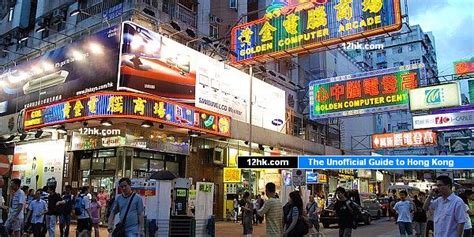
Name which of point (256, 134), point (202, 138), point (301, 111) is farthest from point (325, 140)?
point (202, 138)

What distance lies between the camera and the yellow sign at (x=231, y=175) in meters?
24.1

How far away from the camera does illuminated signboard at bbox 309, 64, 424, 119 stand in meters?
20.5

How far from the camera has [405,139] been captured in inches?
1350

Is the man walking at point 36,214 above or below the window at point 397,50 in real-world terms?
below

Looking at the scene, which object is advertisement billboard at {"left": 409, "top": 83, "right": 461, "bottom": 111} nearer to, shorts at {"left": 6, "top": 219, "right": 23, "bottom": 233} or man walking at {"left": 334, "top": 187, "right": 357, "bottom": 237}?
man walking at {"left": 334, "top": 187, "right": 357, "bottom": 237}

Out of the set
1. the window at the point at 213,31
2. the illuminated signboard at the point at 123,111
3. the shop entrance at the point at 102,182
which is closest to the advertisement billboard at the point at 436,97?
the illuminated signboard at the point at 123,111

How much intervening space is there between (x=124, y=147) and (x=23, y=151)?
28.0ft

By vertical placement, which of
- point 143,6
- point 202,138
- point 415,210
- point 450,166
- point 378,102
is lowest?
point 415,210

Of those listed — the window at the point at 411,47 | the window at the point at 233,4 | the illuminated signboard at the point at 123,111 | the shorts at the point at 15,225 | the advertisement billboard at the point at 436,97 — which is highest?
the window at the point at 411,47

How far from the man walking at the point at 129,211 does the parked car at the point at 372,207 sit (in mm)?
19506

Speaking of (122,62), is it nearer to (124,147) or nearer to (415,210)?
(124,147)

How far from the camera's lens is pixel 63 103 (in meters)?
18.5

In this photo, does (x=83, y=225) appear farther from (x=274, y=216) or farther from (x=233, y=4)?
(x=233, y=4)

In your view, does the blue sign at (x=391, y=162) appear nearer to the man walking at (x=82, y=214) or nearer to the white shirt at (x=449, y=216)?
the man walking at (x=82, y=214)
